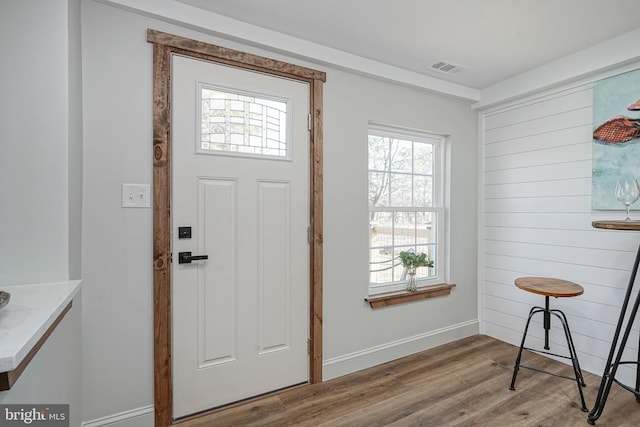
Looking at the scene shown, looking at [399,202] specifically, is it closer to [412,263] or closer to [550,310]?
[412,263]

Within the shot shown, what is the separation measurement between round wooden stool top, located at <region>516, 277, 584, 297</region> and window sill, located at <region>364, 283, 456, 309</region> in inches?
29.5

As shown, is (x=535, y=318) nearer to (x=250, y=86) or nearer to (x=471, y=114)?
(x=471, y=114)

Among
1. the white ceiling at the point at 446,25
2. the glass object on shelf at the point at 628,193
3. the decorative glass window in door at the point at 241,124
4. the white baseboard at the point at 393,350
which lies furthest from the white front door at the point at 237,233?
the glass object on shelf at the point at 628,193

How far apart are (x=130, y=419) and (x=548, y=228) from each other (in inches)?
134

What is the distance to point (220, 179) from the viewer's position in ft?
6.77

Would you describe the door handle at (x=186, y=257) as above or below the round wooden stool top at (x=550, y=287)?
above

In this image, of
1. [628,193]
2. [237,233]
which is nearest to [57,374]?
[237,233]

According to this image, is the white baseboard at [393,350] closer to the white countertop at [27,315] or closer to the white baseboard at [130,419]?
the white baseboard at [130,419]

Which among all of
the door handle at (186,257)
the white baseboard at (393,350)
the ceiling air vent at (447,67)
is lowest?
the white baseboard at (393,350)

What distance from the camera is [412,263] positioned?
283 centimetres

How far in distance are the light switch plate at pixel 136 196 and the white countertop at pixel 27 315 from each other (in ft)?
1.79

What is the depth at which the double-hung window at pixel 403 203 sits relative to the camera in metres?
2.80

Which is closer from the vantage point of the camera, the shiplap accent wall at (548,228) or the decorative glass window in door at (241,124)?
the decorative glass window in door at (241,124)

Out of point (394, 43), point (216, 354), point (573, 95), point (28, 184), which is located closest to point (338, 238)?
point (216, 354)
